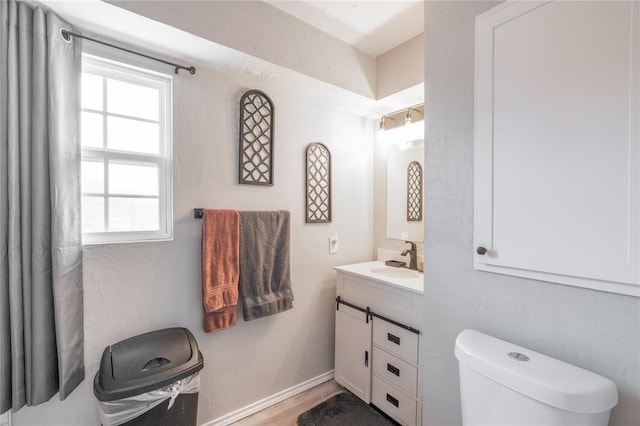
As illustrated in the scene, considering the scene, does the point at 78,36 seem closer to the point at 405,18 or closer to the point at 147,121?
the point at 147,121

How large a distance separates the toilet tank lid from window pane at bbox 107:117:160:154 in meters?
1.78

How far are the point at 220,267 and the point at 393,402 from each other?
132cm

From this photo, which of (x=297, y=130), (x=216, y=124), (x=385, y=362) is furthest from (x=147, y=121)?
(x=385, y=362)

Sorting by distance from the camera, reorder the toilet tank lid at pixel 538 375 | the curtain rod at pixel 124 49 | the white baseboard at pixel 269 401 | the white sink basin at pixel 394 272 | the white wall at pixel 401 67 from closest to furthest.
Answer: the toilet tank lid at pixel 538 375 < the curtain rod at pixel 124 49 < the white baseboard at pixel 269 401 < the white wall at pixel 401 67 < the white sink basin at pixel 394 272

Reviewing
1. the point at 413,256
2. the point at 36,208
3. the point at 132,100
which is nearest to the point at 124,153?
the point at 132,100

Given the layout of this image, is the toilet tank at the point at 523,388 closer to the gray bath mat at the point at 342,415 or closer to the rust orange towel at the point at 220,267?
the gray bath mat at the point at 342,415

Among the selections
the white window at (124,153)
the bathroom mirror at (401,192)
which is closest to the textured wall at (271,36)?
the white window at (124,153)

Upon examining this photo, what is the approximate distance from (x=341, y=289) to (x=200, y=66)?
1.70m

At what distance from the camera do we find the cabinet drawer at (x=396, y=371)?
1549 millimetres

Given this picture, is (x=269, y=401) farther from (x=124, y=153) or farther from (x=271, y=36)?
(x=271, y=36)

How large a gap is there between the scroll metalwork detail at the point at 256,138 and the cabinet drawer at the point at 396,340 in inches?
45.9

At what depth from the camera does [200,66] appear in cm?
158

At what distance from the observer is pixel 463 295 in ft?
3.93

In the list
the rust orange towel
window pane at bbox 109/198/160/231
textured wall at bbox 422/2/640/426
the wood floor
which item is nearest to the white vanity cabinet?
the wood floor
